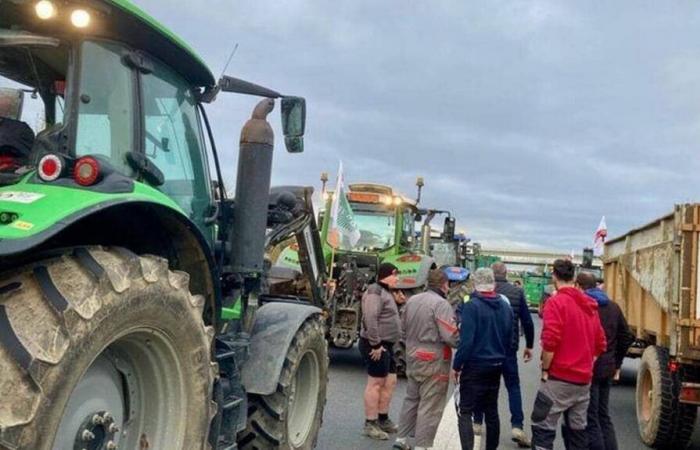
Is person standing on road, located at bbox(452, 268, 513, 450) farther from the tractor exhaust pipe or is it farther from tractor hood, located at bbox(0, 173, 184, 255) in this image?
tractor hood, located at bbox(0, 173, 184, 255)

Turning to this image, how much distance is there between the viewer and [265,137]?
432 cm

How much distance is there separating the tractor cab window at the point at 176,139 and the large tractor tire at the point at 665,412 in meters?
4.92

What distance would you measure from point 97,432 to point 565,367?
3.80m

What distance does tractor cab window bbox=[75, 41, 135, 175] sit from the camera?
130 inches

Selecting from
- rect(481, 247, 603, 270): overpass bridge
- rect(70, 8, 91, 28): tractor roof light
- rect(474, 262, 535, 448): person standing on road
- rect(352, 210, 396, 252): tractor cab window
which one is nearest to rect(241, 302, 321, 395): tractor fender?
rect(474, 262, 535, 448): person standing on road

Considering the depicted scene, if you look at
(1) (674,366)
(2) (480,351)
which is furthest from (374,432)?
(1) (674,366)

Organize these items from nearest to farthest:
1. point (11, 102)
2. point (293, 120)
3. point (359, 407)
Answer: point (11, 102) → point (293, 120) → point (359, 407)

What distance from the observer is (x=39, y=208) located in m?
2.63

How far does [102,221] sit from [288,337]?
6.32 ft

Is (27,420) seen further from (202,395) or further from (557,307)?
(557,307)

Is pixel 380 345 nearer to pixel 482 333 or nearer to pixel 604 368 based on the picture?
pixel 482 333

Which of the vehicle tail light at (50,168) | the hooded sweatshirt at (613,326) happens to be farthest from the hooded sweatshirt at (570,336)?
the vehicle tail light at (50,168)

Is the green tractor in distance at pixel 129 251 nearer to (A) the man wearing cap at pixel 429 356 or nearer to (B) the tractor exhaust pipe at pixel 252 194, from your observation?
(B) the tractor exhaust pipe at pixel 252 194

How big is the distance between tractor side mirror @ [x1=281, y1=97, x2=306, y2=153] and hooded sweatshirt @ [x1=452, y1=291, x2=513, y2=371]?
7.59 ft
